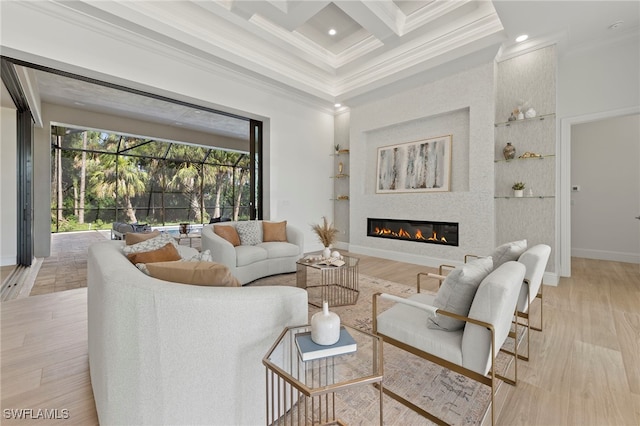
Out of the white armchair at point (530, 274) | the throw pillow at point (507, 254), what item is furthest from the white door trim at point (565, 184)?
the throw pillow at point (507, 254)

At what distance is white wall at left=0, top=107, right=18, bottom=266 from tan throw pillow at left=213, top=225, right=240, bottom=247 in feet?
12.4

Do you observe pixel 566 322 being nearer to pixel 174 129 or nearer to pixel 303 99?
pixel 303 99

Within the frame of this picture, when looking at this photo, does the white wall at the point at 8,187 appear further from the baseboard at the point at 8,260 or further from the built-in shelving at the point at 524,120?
the built-in shelving at the point at 524,120

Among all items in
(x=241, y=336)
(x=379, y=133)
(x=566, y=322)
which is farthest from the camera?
(x=379, y=133)

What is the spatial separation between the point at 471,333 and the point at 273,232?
3.56 metres

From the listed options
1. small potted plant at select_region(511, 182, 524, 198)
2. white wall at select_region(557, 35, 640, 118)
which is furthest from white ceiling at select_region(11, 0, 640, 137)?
small potted plant at select_region(511, 182, 524, 198)

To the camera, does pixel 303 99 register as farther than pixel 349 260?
Yes

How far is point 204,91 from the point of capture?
4.61 metres

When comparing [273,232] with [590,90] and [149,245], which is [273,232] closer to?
[149,245]

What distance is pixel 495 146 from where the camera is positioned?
440 cm

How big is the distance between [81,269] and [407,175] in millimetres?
5918

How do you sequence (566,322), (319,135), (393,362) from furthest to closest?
(319,135) < (566,322) < (393,362)

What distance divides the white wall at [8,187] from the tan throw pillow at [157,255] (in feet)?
15.7

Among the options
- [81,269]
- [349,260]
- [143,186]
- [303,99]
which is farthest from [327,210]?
[143,186]
